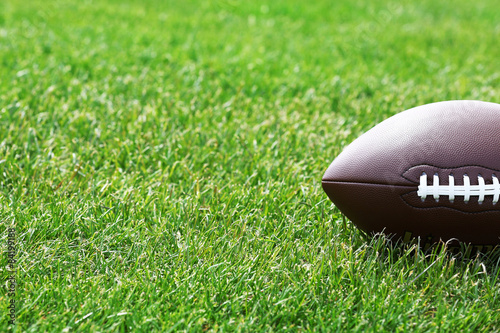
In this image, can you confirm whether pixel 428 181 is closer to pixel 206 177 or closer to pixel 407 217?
pixel 407 217

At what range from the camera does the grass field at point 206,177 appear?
1917 millimetres

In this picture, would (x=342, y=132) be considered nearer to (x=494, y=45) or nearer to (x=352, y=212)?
(x=352, y=212)

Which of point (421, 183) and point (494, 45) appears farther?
point (494, 45)

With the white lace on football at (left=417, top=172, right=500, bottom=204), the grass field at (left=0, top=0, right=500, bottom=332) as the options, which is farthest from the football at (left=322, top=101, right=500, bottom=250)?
the grass field at (left=0, top=0, right=500, bottom=332)

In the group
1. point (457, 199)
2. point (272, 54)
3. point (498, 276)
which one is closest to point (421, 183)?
point (457, 199)

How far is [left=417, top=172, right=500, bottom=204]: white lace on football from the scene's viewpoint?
2.05 m

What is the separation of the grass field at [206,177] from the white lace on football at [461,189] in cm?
22

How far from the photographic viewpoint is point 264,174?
288 cm

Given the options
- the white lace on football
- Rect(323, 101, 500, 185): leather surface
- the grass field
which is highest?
Rect(323, 101, 500, 185): leather surface

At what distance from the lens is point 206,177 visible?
287cm

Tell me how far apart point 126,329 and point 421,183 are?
1.12 m

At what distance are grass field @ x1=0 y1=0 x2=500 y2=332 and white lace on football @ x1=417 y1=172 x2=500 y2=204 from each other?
219 mm

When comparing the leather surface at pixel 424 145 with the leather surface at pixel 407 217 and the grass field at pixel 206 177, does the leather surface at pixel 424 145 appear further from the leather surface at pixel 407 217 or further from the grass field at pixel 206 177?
the grass field at pixel 206 177

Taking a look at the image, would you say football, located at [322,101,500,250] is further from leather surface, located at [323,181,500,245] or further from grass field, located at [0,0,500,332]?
grass field, located at [0,0,500,332]
